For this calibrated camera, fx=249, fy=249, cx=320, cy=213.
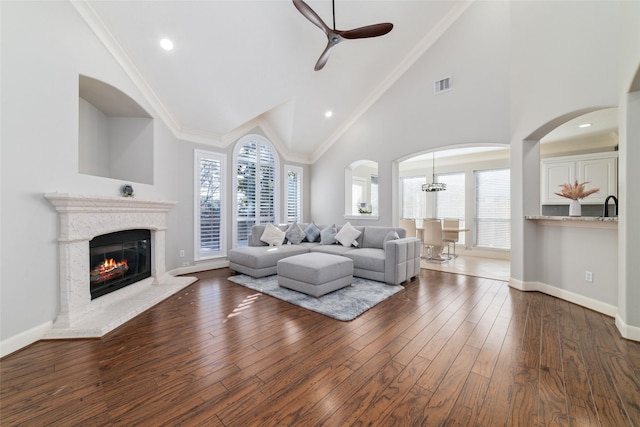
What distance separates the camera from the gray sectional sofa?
3.98m

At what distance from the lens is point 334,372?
186cm

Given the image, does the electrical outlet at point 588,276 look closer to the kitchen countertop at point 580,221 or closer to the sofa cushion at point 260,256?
the kitchen countertop at point 580,221

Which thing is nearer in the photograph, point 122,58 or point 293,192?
point 122,58

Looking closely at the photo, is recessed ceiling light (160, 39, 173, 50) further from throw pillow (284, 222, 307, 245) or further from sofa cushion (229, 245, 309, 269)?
throw pillow (284, 222, 307, 245)

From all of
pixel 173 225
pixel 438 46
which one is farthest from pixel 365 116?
pixel 173 225

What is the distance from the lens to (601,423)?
4.64 feet

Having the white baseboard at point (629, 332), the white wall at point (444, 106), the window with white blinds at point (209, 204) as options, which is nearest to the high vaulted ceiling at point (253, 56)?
the white wall at point (444, 106)

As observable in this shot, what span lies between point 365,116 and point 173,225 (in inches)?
196

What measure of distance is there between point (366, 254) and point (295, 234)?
6.22 feet

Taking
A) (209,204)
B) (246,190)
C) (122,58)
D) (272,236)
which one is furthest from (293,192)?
(122,58)

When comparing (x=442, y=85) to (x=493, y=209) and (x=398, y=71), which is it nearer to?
(x=398, y=71)

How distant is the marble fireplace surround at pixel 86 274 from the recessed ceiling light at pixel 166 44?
2.15m

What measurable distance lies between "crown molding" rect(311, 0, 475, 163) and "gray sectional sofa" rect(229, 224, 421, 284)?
3.01 m

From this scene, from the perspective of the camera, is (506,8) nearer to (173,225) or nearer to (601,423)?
(601,423)
